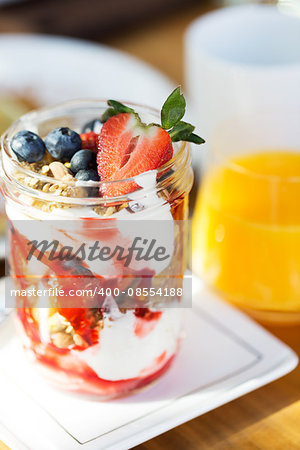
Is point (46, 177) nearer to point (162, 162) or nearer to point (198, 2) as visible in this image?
point (162, 162)

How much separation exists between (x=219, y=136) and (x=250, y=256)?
0.19 m

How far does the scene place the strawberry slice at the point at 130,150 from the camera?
2.21ft

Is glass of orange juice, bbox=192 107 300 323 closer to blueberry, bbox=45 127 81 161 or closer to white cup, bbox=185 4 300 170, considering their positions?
white cup, bbox=185 4 300 170

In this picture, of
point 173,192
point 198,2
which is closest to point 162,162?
point 173,192

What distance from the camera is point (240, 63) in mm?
1142

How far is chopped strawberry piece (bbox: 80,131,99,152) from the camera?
74cm

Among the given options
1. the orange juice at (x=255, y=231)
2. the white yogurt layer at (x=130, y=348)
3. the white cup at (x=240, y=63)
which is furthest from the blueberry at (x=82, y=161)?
the white cup at (x=240, y=63)

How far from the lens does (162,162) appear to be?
0.69 meters

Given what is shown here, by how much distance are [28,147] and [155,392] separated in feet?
1.05

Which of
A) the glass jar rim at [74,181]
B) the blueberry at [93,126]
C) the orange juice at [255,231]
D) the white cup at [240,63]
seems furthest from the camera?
the white cup at [240,63]

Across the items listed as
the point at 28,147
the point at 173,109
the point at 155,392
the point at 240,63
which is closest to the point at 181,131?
the point at 173,109

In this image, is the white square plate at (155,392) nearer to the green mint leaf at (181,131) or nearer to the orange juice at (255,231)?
the orange juice at (255,231)

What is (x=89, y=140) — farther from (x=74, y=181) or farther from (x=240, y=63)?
(x=240, y=63)

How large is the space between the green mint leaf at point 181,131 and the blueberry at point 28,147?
5.5 inches
